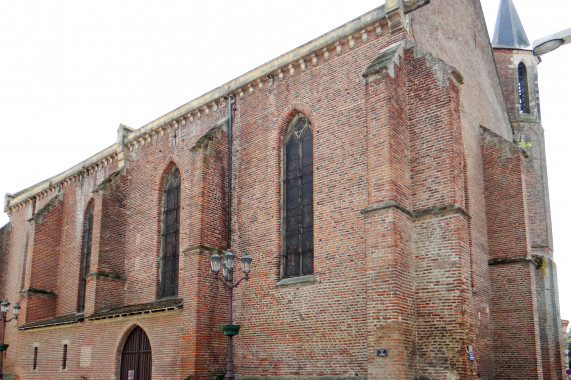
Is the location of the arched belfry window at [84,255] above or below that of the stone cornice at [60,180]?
below

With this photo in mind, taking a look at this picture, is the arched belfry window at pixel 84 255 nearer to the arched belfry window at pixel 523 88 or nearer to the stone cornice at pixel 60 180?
the stone cornice at pixel 60 180

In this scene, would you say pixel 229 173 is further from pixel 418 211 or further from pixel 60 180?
pixel 60 180

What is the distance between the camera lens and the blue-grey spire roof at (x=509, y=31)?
24.0 meters

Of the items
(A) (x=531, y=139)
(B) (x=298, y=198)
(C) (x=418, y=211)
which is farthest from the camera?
(A) (x=531, y=139)

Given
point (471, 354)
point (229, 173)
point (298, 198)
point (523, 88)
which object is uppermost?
point (523, 88)

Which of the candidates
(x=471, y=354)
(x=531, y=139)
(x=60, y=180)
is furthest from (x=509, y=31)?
(x=60, y=180)

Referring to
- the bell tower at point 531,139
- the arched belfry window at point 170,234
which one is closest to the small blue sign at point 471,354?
the bell tower at point 531,139

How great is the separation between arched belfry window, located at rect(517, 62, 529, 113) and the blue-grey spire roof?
899mm

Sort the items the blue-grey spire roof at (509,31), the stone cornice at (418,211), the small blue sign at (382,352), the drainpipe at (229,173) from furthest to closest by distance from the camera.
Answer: the blue-grey spire roof at (509,31)
the drainpipe at (229,173)
the stone cornice at (418,211)
the small blue sign at (382,352)

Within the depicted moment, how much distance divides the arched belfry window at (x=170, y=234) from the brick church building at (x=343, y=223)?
0.07 metres

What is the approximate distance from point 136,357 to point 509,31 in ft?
63.7

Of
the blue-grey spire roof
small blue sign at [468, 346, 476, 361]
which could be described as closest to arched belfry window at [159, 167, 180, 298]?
small blue sign at [468, 346, 476, 361]

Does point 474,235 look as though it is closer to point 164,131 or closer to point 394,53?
point 394,53

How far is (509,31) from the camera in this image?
963 inches
